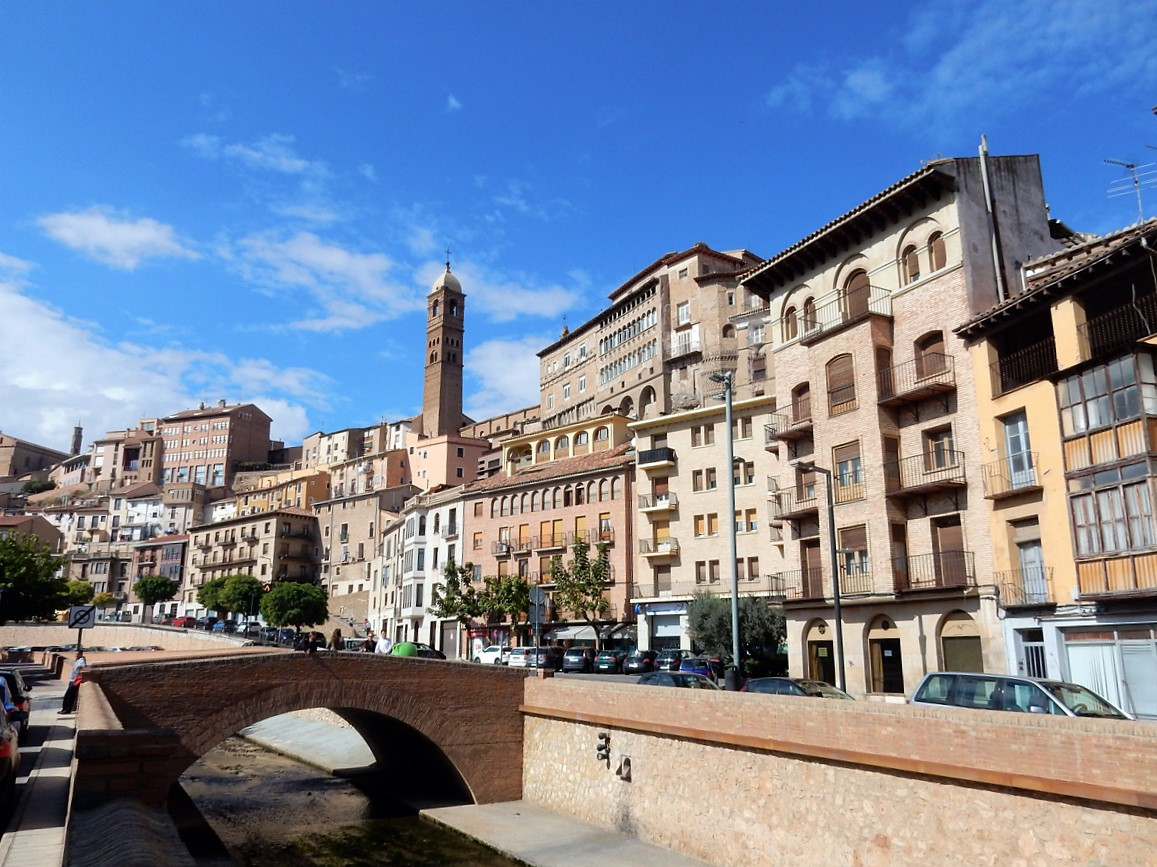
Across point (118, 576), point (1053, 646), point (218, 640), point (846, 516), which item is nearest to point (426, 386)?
point (118, 576)

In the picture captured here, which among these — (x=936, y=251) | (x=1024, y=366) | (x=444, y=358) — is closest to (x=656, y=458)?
(x=936, y=251)

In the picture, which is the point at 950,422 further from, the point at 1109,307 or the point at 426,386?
the point at 426,386

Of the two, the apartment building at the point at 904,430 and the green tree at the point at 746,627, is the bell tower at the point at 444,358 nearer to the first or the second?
the green tree at the point at 746,627

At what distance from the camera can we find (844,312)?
34594 millimetres

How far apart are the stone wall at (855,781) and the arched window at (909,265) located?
18416 mm

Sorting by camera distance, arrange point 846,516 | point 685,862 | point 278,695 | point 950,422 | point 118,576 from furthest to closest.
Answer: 1. point 118,576
2. point 846,516
3. point 950,422
4. point 278,695
5. point 685,862

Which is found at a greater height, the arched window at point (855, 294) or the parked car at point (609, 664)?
the arched window at point (855, 294)

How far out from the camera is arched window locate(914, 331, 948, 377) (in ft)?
99.1

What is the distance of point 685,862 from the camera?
788 inches

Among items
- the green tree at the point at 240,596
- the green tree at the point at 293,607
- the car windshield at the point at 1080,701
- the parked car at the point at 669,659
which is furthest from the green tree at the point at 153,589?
the car windshield at the point at 1080,701

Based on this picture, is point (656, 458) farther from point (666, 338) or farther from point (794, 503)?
point (666, 338)

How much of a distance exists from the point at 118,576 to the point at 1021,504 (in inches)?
4423

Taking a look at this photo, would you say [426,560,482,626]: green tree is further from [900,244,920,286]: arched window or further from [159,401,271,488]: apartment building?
[159,401,271,488]: apartment building

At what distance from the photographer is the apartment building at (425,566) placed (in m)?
65.8
